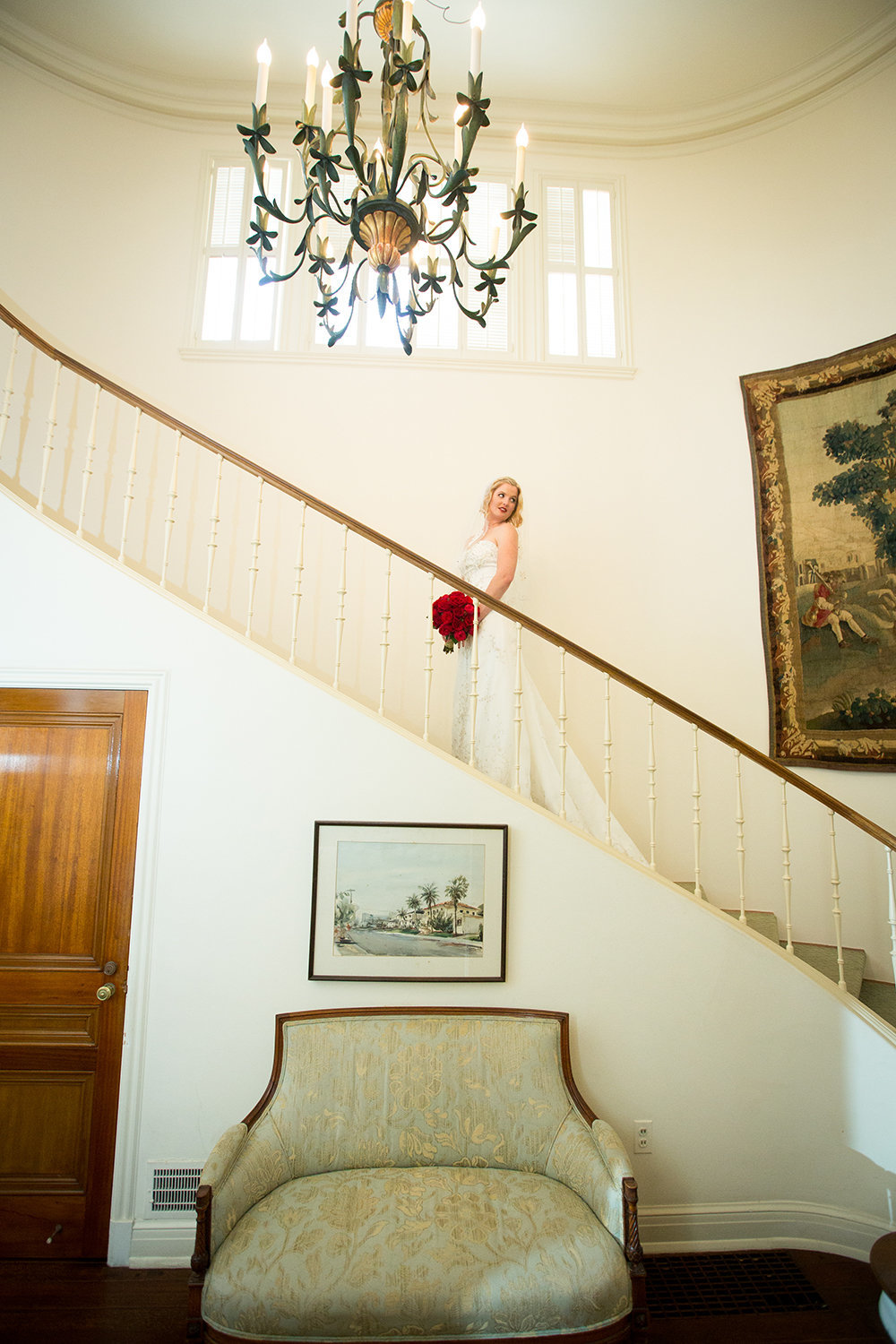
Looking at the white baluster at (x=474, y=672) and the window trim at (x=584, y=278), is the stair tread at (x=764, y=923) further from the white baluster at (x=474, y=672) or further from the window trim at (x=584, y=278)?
the window trim at (x=584, y=278)

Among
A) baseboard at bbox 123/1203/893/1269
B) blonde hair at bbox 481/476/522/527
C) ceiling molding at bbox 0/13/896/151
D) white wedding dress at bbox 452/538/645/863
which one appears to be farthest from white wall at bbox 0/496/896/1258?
ceiling molding at bbox 0/13/896/151

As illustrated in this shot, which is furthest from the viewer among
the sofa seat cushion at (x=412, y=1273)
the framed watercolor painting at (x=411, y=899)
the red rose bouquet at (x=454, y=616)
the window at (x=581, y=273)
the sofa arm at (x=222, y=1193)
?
the window at (x=581, y=273)

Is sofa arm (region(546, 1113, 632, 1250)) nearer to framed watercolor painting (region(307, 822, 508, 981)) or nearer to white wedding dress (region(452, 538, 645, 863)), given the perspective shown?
framed watercolor painting (region(307, 822, 508, 981))

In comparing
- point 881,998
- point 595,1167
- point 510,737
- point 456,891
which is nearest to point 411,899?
point 456,891

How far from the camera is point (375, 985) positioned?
325 cm

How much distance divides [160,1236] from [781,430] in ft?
18.2

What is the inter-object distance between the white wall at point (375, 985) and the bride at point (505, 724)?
0.25m

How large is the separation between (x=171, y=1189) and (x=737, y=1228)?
94.5 inches

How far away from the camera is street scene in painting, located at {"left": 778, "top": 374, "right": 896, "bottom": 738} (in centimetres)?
450

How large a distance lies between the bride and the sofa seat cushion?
60.0 inches

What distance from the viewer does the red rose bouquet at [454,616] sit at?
353 centimetres

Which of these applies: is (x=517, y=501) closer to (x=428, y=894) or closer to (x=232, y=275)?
(x=428, y=894)

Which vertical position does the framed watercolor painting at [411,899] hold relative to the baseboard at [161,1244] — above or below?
above

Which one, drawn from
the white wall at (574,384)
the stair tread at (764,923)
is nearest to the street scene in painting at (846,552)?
the white wall at (574,384)
